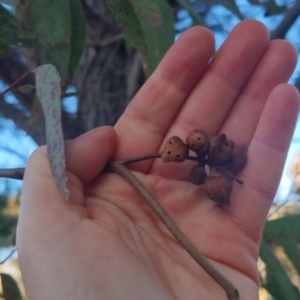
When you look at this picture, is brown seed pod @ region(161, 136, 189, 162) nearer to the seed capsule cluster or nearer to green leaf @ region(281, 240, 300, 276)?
the seed capsule cluster

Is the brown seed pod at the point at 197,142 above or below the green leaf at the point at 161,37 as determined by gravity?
below

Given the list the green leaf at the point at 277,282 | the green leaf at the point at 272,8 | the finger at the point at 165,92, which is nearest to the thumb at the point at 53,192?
the finger at the point at 165,92

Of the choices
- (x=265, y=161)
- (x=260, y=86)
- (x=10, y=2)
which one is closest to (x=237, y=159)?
(x=265, y=161)

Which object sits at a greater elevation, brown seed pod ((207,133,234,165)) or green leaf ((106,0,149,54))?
green leaf ((106,0,149,54))

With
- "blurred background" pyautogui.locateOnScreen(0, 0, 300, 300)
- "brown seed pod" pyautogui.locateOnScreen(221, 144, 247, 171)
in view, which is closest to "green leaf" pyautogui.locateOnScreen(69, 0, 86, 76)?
"blurred background" pyautogui.locateOnScreen(0, 0, 300, 300)

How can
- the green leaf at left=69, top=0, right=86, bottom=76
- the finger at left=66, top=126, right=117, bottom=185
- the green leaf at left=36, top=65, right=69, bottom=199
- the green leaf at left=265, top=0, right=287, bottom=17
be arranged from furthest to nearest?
the green leaf at left=265, top=0, right=287, bottom=17 < the green leaf at left=69, top=0, right=86, bottom=76 < the finger at left=66, top=126, right=117, bottom=185 < the green leaf at left=36, top=65, right=69, bottom=199

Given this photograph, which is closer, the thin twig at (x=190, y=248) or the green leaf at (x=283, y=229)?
the thin twig at (x=190, y=248)

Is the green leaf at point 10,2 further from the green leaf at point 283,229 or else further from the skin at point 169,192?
the green leaf at point 283,229
